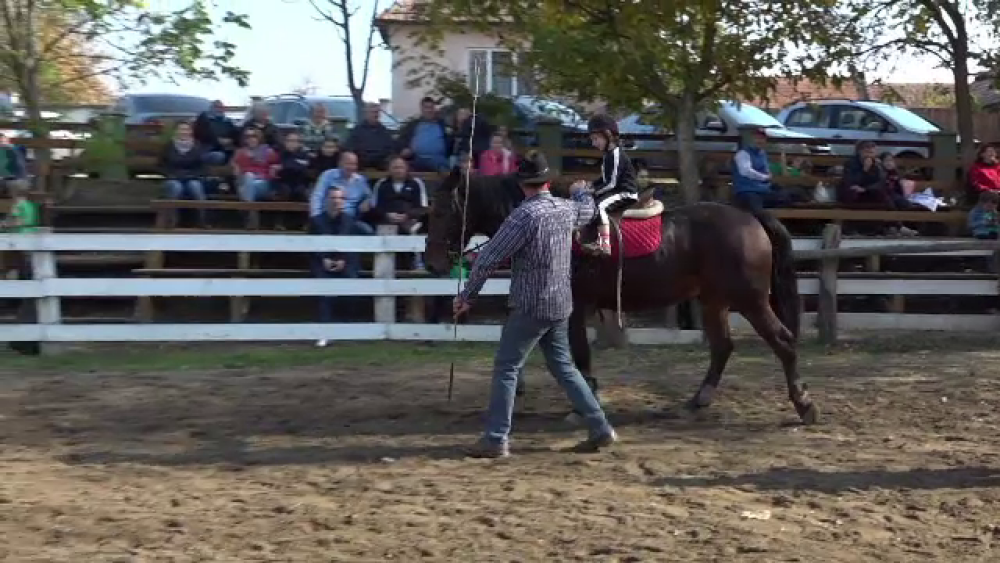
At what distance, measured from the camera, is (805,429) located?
8.52 metres

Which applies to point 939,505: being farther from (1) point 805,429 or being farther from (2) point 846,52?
(2) point 846,52

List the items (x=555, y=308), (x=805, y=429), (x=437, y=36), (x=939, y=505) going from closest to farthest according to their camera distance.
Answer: (x=939, y=505) < (x=555, y=308) < (x=805, y=429) < (x=437, y=36)

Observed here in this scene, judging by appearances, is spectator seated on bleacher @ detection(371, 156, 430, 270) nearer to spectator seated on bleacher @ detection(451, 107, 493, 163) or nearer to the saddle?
spectator seated on bleacher @ detection(451, 107, 493, 163)

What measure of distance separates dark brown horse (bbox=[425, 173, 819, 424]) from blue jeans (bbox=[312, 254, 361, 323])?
3879 mm

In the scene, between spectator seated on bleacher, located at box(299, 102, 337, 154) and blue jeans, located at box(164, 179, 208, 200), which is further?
spectator seated on bleacher, located at box(299, 102, 337, 154)

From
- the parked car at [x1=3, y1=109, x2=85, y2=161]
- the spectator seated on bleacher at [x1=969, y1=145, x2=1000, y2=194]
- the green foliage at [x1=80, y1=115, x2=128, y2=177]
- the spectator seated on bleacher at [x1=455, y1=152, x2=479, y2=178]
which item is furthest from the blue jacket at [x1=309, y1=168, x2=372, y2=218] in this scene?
the spectator seated on bleacher at [x1=969, y1=145, x2=1000, y2=194]

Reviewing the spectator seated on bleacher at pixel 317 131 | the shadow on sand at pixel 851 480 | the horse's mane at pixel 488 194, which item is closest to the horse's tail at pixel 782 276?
the horse's mane at pixel 488 194

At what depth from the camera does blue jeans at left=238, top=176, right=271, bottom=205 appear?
14391 millimetres

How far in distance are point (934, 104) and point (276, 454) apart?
33812 millimetres

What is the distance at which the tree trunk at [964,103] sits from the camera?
17703 millimetres

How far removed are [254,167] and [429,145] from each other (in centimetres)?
211

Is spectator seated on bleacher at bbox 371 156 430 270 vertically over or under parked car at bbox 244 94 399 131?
under

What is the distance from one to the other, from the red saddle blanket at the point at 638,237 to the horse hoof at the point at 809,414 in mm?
1530

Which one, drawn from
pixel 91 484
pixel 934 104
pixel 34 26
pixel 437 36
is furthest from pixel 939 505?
pixel 934 104
